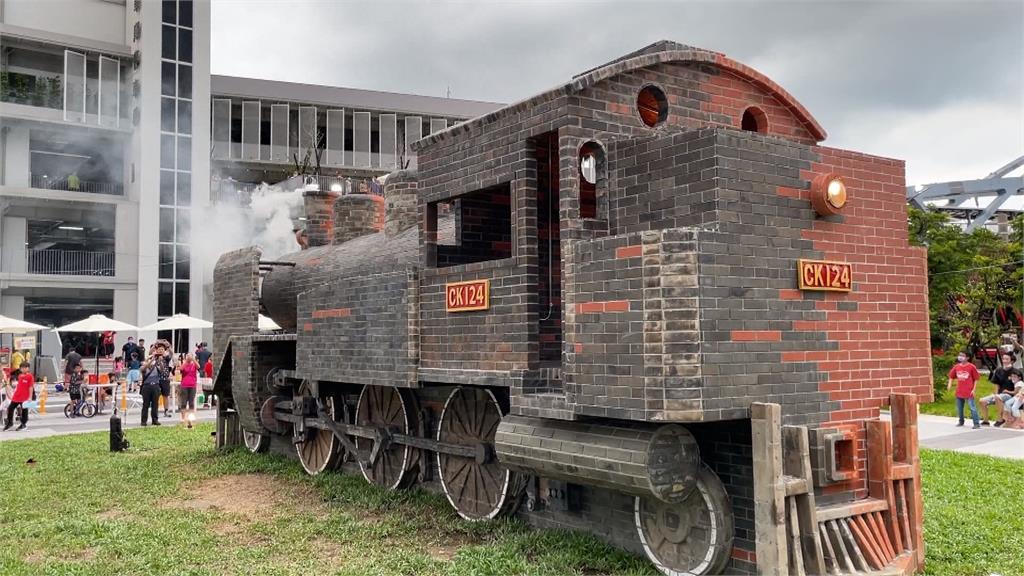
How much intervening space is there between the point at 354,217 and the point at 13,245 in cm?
2229

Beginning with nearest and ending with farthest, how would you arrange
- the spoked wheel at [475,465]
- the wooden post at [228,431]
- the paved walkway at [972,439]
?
the spoked wheel at [475,465], the paved walkway at [972,439], the wooden post at [228,431]

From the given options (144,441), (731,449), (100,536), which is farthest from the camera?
(144,441)

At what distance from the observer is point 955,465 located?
9.62 metres

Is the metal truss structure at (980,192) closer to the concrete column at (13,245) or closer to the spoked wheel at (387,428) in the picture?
the spoked wheel at (387,428)

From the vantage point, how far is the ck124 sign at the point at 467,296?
19.7 ft

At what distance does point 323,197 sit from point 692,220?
25.3 ft

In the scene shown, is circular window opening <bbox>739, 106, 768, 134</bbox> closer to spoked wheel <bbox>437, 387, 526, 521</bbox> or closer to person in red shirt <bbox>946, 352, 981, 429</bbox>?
spoked wheel <bbox>437, 387, 526, 521</bbox>

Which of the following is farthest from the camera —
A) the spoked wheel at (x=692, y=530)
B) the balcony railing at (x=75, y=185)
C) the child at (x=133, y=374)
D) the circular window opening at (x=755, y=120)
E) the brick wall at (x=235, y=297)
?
the balcony railing at (x=75, y=185)

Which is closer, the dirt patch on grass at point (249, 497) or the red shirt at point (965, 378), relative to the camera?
the dirt patch on grass at point (249, 497)

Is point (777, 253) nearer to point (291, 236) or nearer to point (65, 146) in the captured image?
point (291, 236)

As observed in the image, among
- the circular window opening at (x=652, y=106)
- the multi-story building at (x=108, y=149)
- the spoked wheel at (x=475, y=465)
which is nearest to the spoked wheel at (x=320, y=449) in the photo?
the spoked wheel at (x=475, y=465)

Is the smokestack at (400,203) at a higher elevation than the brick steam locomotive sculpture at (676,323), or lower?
higher

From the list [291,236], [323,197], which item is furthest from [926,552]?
[291,236]

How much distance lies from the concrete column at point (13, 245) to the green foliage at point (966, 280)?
27.0 metres
